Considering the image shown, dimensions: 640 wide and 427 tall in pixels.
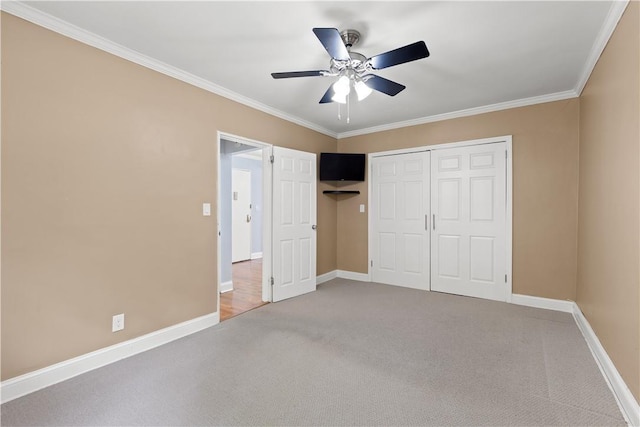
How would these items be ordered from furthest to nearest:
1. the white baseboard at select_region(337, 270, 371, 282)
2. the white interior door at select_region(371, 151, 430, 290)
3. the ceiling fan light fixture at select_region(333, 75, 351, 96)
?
1. the white baseboard at select_region(337, 270, 371, 282)
2. the white interior door at select_region(371, 151, 430, 290)
3. the ceiling fan light fixture at select_region(333, 75, 351, 96)

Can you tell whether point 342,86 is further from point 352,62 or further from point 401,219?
point 401,219

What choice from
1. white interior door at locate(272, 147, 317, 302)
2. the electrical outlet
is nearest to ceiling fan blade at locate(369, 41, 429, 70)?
white interior door at locate(272, 147, 317, 302)

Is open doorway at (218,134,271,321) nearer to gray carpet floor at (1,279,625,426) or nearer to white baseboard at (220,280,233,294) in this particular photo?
white baseboard at (220,280,233,294)

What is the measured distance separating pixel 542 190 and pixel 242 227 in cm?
564

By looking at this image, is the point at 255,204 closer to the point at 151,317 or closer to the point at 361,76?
the point at 151,317

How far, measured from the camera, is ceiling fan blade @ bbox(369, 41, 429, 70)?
1794 millimetres

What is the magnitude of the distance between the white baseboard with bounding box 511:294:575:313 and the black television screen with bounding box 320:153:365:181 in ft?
8.94

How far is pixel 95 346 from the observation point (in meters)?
2.31

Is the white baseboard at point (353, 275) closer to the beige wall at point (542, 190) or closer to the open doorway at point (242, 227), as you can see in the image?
the open doorway at point (242, 227)

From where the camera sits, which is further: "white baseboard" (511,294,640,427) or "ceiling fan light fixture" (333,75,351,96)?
"ceiling fan light fixture" (333,75,351,96)

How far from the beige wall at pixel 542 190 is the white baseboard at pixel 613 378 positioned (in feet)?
2.46

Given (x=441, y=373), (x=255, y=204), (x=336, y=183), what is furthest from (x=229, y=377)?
(x=255, y=204)

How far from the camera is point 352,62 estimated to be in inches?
86.0

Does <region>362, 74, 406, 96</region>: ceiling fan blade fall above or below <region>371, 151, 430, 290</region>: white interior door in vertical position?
above
